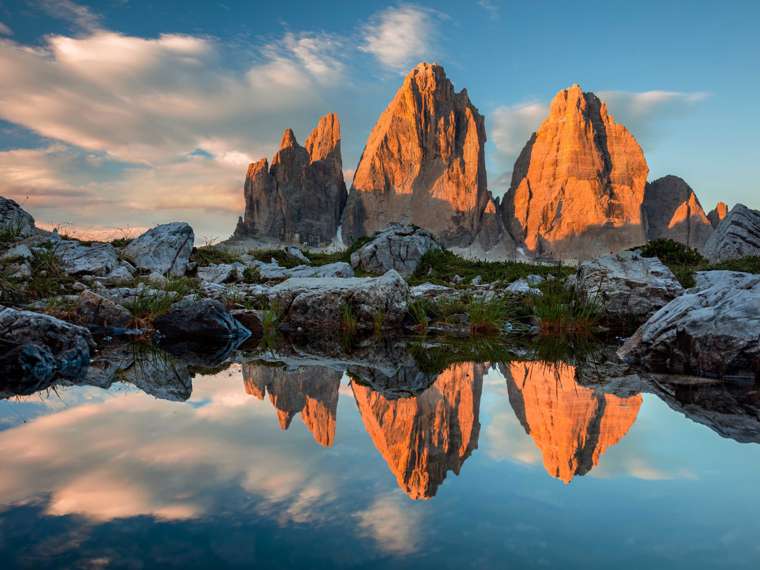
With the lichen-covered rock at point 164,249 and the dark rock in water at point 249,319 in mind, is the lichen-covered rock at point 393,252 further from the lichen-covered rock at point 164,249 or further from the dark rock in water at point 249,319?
the dark rock in water at point 249,319

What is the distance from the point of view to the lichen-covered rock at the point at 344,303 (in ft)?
38.0

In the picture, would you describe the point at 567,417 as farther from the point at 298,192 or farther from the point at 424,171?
the point at 298,192

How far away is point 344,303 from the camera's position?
11.8 meters

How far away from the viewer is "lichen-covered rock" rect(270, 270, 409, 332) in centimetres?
1159

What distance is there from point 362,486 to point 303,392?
231 cm

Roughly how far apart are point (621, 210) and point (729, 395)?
106 metres

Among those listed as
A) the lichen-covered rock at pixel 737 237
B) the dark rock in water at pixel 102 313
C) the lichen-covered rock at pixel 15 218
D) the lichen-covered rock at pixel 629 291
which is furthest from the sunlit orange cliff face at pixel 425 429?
the lichen-covered rock at pixel 737 237

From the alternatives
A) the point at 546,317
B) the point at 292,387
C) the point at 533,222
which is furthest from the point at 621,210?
the point at 292,387

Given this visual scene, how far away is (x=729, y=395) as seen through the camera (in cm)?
472

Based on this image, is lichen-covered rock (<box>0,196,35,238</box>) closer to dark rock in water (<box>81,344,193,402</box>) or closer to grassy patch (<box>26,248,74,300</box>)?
grassy patch (<box>26,248,74,300</box>)

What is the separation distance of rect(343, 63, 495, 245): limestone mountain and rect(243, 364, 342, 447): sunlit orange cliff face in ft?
324

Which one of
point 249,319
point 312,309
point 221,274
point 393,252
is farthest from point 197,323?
point 393,252

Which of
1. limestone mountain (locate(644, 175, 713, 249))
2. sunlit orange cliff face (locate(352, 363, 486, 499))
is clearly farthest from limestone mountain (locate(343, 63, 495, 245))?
sunlit orange cliff face (locate(352, 363, 486, 499))

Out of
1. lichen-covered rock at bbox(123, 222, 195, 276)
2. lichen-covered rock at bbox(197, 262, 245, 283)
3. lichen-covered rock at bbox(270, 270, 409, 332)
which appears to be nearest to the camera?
lichen-covered rock at bbox(270, 270, 409, 332)
